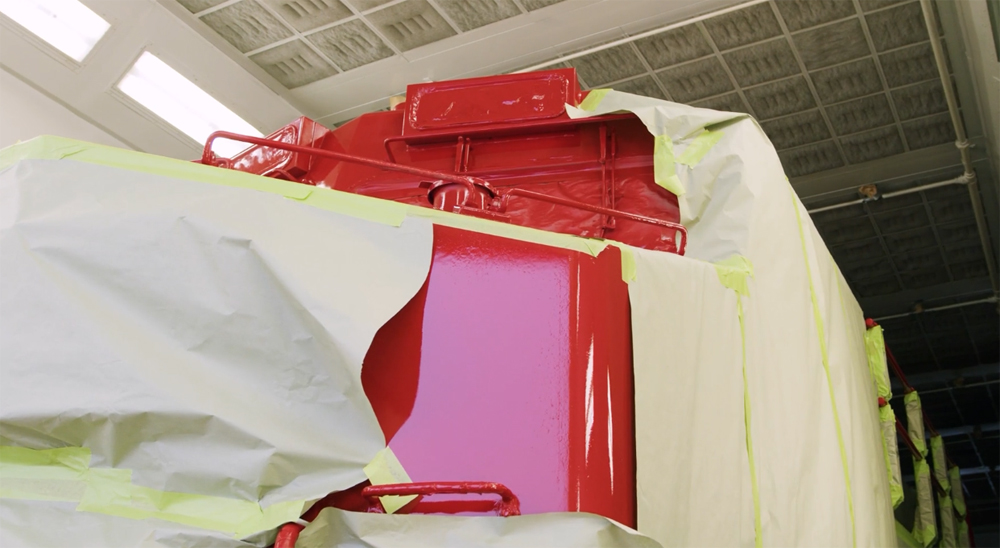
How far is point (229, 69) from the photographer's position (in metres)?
6.09

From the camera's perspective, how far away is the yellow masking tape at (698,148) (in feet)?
11.2

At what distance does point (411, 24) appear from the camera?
5.81 metres

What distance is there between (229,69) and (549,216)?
3450 millimetres

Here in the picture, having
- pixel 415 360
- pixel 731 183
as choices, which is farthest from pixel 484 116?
pixel 415 360

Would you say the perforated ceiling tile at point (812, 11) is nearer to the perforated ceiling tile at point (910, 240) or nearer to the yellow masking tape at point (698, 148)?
the yellow masking tape at point (698, 148)

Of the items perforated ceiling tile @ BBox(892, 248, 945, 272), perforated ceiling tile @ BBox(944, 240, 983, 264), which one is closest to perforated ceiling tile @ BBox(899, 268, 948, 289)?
perforated ceiling tile @ BBox(892, 248, 945, 272)

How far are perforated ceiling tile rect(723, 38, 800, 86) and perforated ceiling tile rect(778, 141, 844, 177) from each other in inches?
34.3

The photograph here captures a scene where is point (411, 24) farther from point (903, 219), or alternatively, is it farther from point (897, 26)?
point (903, 219)

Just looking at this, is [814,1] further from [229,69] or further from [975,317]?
[975,317]

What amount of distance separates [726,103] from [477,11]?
1863 millimetres

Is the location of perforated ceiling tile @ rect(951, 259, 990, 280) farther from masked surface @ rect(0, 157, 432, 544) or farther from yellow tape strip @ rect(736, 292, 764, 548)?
masked surface @ rect(0, 157, 432, 544)

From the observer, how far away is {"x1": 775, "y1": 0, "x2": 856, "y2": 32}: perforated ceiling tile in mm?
5449

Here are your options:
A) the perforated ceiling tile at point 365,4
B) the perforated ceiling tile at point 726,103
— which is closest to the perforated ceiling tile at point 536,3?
the perforated ceiling tile at point 365,4

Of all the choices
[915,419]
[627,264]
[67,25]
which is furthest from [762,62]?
[67,25]
